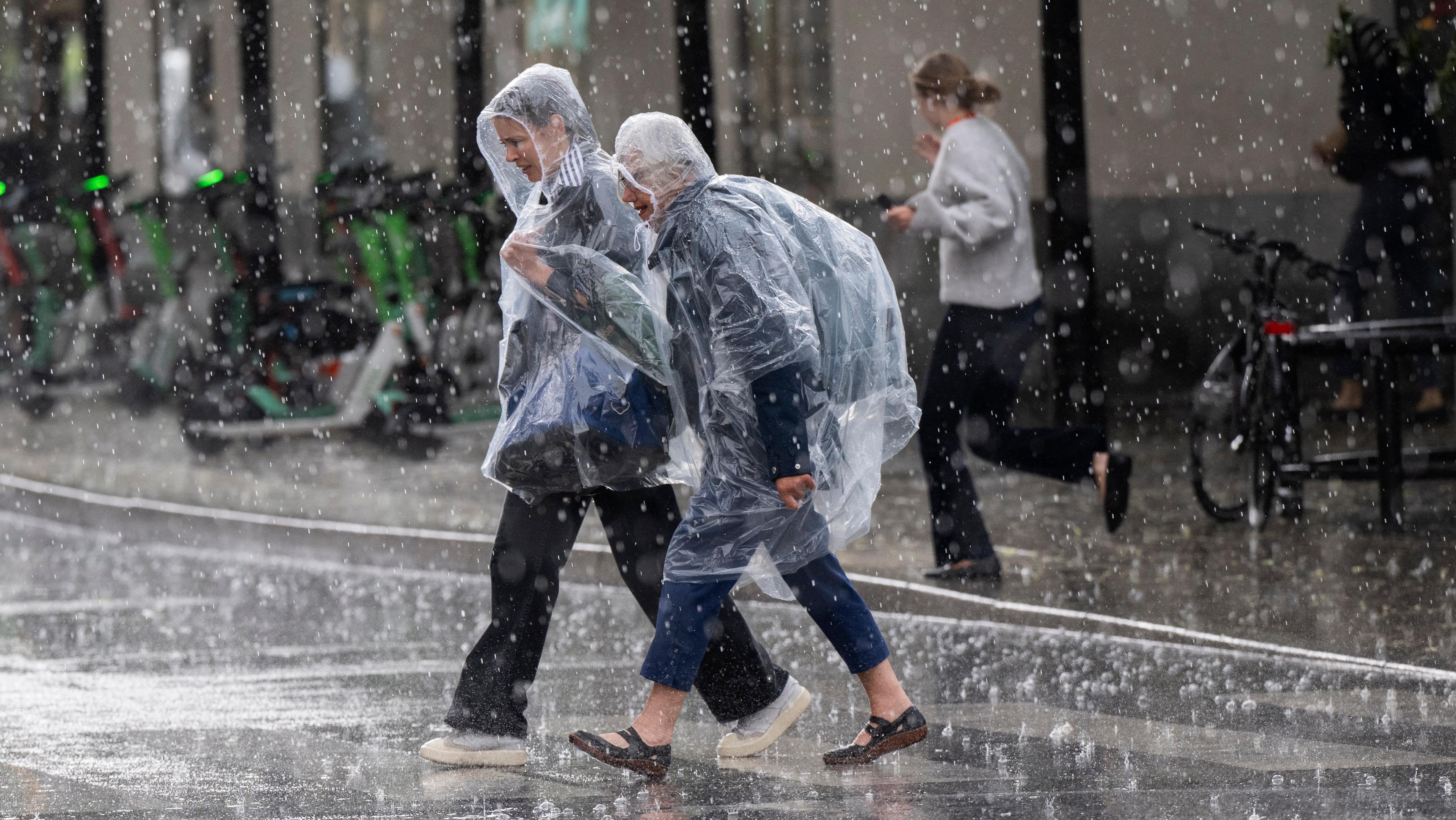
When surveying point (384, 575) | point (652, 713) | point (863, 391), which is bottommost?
point (384, 575)

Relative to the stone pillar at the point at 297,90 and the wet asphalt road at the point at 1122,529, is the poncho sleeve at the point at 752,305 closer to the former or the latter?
the wet asphalt road at the point at 1122,529

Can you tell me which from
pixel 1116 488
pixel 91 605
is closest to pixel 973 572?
pixel 1116 488

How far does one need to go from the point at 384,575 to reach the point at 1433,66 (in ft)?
23.6

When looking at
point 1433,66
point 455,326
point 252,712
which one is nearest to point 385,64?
point 455,326

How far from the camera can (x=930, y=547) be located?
827cm

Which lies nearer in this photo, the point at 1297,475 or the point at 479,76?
the point at 1297,475

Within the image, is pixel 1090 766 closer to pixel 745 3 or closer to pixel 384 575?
pixel 384 575

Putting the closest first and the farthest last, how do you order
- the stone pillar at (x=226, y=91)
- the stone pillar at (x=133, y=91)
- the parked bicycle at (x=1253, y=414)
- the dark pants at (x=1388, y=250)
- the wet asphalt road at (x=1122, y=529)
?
the wet asphalt road at (x=1122, y=529), the parked bicycle at (x=1253, y=414), the dark pants at (x=1388, y=250), the stone pillar at (x=226, y=91), the stone pillar at (x=133, y=91)

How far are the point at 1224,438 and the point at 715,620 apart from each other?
450 cm

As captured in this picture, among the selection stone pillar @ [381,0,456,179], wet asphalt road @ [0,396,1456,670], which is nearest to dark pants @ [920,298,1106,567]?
wet asphalt road @ [0,396,1456,670]

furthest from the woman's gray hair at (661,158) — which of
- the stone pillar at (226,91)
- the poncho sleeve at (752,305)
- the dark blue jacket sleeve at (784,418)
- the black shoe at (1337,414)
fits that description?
the stone pillar at (226,91)

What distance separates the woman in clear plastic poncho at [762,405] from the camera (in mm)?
4668

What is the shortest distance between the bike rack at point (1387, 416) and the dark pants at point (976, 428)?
144 cm

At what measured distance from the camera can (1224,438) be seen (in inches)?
348
